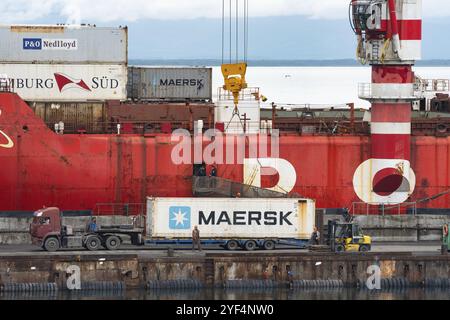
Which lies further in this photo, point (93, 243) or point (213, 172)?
point (213, 172)

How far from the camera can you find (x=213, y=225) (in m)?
68.4

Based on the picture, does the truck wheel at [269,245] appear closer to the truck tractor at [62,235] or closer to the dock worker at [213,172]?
the truck tractor at [62,235]

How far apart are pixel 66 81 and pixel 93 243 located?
12483mm

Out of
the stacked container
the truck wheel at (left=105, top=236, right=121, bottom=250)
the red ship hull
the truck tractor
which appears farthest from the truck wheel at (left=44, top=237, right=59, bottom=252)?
the stacked container

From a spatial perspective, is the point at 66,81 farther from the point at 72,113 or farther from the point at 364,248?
the point at 364,248

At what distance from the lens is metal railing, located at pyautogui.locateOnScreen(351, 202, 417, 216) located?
247 feet

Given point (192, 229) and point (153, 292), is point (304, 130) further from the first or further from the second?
point (153, 292)

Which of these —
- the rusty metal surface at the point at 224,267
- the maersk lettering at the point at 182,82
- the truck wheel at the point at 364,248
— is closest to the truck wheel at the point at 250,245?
the rusty metal surface at the point at 224,267

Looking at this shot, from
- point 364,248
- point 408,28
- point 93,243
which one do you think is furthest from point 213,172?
point 408,28

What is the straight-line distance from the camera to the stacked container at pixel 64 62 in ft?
251

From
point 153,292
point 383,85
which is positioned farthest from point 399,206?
point 153,292

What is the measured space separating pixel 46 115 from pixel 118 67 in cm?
445

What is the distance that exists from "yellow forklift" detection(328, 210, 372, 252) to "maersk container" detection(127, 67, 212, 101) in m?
15.8

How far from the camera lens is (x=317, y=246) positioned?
220 feet
